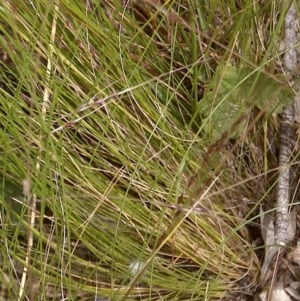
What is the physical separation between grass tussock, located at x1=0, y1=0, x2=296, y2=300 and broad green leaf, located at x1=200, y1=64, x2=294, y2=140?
0.02m

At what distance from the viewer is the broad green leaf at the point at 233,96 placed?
0.92 metres

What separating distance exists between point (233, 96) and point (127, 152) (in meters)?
0.21

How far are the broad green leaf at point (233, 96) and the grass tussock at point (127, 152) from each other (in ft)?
0.06

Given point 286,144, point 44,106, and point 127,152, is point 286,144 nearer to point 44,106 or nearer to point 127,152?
point 127,152

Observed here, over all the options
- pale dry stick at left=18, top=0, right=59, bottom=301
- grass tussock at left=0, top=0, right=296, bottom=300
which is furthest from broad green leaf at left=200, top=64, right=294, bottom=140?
pale dry stick at left=18, top=0, right=59, bottom=301

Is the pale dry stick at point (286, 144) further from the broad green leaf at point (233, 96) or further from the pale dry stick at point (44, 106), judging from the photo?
the pale dry stick at point (44, 106)

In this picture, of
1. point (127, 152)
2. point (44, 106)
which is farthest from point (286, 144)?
point (44, 106)

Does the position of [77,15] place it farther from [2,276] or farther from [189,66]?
[2,276]

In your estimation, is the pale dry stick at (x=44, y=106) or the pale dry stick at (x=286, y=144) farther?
the pale dry stick at (x=286, y=144)

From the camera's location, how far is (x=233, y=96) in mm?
946

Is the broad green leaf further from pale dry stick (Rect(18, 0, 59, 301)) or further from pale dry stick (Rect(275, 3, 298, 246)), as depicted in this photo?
pale dry stick (Rect(18, 0, 59, 301))

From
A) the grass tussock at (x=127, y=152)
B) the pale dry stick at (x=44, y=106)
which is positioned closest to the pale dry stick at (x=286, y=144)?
the grass tussock at (x=127, y=152)

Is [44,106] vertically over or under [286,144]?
over

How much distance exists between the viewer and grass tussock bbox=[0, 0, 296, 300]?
36.2 inches
